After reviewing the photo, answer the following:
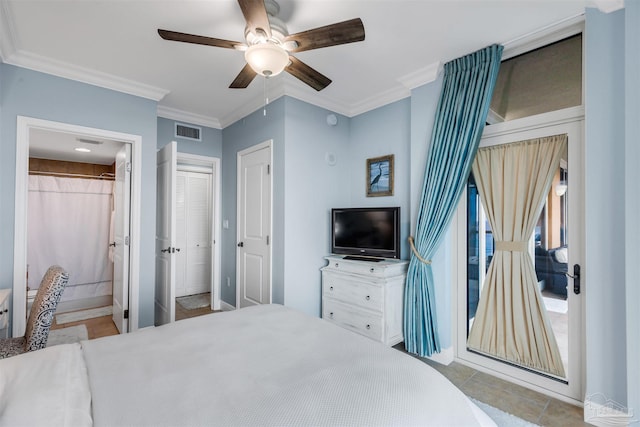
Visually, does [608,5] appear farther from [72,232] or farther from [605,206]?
[72,232]

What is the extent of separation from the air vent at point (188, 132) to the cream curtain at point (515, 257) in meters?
3.35

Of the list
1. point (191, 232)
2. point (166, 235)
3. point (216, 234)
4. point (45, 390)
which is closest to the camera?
point (45, 390)

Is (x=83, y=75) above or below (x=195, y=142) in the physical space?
above

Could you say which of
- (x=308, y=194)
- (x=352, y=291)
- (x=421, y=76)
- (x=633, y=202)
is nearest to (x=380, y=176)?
(x=308, y=194)

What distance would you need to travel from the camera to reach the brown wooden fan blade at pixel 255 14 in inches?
59.2

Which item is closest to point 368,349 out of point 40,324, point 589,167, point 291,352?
point 291,352

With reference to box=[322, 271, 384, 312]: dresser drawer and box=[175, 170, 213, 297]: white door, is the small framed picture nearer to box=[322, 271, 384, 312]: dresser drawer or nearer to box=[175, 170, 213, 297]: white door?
box=[322, 271, 384, 312]: dresser drawer

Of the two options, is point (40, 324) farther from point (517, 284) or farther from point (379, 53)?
point (517, 284)

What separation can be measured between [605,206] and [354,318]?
2.08 m

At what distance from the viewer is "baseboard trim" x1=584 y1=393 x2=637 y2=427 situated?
179cm

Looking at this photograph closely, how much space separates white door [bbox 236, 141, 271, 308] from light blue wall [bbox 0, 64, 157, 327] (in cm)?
101

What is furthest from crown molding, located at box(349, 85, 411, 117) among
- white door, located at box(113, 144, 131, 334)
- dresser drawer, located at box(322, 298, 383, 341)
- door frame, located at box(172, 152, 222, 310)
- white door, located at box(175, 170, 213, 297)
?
white door, located at box(175, 170, 213, 297)

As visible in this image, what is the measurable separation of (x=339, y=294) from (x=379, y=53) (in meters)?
2.24

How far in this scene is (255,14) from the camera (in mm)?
1575
